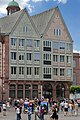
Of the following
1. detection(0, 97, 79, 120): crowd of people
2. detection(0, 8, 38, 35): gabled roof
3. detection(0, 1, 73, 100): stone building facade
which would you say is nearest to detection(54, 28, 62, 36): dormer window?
detection(0, 1, 73, 100): stone building facade

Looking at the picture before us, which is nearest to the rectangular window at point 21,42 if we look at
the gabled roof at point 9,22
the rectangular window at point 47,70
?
the gabled roof at point 9,22

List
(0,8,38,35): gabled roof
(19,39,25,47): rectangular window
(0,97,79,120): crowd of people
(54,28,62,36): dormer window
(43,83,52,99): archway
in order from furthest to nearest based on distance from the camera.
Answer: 1. (54,28,62,36): dormer window
2. (43,83,52,99): archway
3. (0,8,38,35): gabled roof
4. (19,39,25,47): rectangular window
5. (0,97,79,120): crowd of people

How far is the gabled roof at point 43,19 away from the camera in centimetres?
8300

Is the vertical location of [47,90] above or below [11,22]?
below

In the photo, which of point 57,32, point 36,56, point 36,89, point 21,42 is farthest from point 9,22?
point 36,89

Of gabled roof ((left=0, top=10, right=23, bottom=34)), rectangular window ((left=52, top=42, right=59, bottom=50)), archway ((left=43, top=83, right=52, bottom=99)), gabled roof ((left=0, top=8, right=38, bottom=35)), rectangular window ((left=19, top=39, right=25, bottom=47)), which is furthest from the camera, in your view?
rectangular window ((left=52, top=42, right=59, bottom=50))

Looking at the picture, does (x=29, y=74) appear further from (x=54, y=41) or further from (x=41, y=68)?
(x=54, y=41)

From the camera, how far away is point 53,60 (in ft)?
269

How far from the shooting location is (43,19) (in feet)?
280

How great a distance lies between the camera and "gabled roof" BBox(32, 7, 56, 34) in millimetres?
83000

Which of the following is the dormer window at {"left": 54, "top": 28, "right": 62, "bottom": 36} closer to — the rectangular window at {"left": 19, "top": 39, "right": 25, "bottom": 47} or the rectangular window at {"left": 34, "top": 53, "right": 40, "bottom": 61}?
the rectangular window at {"left": 34, "top": 53, "right": 40, "bottom": 61}

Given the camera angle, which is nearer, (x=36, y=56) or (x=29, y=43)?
(x=29, y=43)

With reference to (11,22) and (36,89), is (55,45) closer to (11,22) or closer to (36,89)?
(36,89)

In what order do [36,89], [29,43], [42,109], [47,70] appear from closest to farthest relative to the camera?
1. [42,109]
2. [29,43]
3. [36,89]
4. [47,70]
